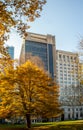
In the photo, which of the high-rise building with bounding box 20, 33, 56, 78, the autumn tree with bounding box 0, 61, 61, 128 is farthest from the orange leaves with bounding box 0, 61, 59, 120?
the high-rise building with bounding box 20, 33, 56, 78

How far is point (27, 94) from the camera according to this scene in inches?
1096

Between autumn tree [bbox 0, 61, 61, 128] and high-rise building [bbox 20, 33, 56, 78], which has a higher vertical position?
high-rise building [bbox 20, 33, 56, 78]

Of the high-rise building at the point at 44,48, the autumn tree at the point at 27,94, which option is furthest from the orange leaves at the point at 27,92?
the high-rise building at the point at 44,48

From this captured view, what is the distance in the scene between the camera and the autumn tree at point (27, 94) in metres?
27.0

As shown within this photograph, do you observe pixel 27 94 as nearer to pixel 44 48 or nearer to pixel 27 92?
pixel 27 92

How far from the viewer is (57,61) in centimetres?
16125

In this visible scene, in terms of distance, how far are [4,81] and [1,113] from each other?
11.9 feet

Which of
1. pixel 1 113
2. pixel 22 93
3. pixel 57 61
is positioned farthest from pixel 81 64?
pixel 57 61

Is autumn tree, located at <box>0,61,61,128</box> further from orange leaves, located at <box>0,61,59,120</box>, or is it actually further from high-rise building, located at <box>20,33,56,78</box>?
high-rise building, located at <box>20,33,56,78</box>

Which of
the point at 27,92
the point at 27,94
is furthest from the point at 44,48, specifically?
the point at 27,94

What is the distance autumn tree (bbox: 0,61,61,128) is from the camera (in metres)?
27.0

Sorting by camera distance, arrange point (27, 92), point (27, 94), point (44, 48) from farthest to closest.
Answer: point (44, 48), point (27, 92), point (27, 94)

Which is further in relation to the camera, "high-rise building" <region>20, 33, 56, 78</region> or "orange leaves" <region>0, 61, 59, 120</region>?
"high-rise building" <region>20, 33, 56, 78</region>

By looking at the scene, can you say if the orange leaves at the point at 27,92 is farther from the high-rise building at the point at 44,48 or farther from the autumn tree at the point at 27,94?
the high-rise building at the point at 44,48
